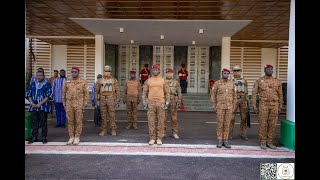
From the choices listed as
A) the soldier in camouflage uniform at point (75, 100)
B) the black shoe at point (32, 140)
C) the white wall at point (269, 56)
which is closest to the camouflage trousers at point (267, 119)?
the soldier in camouflage uniform at point (75, 100)

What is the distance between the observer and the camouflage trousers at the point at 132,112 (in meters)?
9.23

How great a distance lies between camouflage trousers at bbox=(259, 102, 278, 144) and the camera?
22.1 feet

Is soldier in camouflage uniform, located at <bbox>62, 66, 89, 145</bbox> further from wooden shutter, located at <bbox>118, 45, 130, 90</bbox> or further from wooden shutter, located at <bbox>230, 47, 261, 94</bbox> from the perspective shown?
wooden shutter, located at <bbox>230, 47, 261, 94</bbox>

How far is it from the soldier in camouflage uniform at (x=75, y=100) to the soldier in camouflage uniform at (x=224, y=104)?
9.78ft

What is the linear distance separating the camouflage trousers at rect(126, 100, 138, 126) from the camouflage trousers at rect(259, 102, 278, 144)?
12.4 feet

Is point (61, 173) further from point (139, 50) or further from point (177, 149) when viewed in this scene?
point (139, 50)

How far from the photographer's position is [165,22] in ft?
35.2

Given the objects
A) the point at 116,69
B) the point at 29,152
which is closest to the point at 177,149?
the point at 29,152

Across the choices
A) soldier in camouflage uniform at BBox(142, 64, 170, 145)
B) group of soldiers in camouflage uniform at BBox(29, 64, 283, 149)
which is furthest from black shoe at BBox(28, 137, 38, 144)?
soldier in camouflage uniform at BBox(142, 64, 170, 145)

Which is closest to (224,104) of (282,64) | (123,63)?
(123,63)

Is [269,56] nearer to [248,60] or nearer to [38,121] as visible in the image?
[248,60]

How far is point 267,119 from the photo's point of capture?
6.80 meters

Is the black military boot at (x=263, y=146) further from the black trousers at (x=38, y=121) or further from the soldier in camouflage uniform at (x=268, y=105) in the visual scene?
the black trousers at (x=38, y=121)
